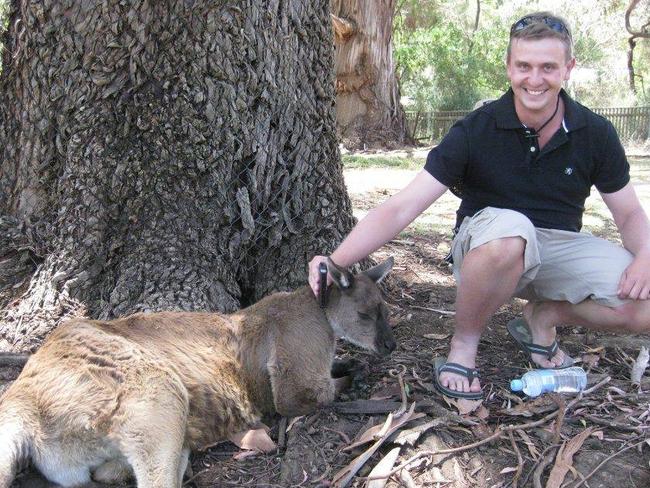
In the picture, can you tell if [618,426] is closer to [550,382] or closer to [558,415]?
[558,415]

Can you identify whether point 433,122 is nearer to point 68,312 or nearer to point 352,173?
point 352,173

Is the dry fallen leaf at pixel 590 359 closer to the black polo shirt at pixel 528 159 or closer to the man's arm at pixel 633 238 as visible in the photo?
the man's arm at pixel 633 238

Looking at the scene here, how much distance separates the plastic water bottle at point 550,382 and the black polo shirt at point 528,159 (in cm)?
93

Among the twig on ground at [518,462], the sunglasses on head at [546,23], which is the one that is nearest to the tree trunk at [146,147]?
the sunglasses on head at [546,23]

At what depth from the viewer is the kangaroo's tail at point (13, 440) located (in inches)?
120

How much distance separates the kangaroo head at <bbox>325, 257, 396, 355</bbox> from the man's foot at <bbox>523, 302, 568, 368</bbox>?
920 mm

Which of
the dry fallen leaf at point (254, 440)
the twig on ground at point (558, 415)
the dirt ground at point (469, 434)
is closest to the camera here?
the dirt ground at point (469, 434)

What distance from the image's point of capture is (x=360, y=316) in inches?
172

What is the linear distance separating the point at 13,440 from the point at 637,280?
3.39 m

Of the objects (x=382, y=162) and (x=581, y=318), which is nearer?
(x=581, y=318)

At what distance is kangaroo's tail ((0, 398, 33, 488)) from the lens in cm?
306

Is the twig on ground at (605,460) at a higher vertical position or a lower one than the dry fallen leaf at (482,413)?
lower

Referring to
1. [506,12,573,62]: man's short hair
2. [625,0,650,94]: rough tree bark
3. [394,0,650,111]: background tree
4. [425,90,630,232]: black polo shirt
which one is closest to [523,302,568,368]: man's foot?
[425,90,630,232]: black polo shirt

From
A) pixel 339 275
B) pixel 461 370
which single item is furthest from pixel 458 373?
pixel 339 275
